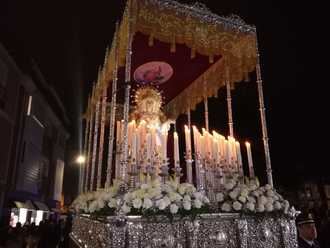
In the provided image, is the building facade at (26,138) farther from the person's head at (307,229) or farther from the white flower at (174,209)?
the person's head at (307,229)

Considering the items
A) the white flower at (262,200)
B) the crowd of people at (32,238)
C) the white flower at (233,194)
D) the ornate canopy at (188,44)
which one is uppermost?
the ornate canopy at (188,44)

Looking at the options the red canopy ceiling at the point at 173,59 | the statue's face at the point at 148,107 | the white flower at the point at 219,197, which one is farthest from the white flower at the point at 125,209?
the statue's face at the point at 148,107

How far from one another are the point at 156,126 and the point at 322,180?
26.8 ft

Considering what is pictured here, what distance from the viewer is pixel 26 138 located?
684 inches

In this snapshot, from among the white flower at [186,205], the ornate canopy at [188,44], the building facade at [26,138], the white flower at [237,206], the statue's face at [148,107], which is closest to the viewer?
the white flower at [186,205]

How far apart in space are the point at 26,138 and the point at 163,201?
53.6ft

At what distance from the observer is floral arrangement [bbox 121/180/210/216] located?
322cm

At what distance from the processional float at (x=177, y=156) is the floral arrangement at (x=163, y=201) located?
1 cm

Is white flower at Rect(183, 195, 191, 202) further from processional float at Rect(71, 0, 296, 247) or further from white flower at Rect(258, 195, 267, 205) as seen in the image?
white flower at Rect(258, 195, 267, 205)

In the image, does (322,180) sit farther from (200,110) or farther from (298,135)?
(200,110)

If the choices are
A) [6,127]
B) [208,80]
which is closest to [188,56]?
[208,80]

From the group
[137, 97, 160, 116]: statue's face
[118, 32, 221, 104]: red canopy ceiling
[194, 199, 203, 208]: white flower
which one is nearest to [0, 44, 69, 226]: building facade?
[137, 97, 160, 116]: statue's face

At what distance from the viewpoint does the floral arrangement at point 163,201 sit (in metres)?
3.22

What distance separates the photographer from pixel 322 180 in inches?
453
